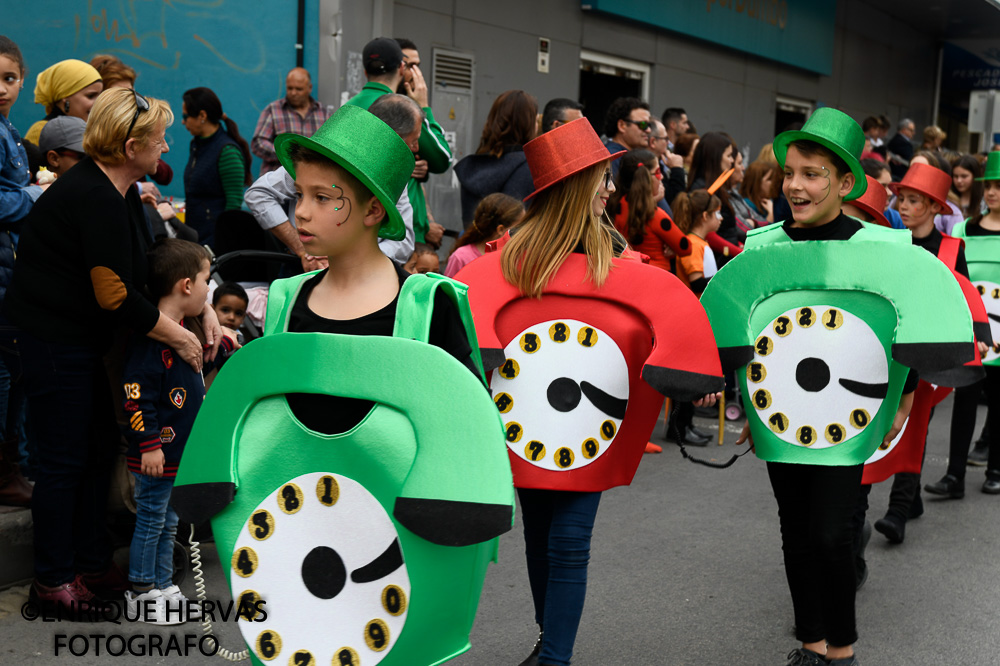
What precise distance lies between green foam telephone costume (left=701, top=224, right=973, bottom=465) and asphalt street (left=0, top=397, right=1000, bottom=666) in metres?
1.02

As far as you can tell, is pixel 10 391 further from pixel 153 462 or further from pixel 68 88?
pixel 68 88

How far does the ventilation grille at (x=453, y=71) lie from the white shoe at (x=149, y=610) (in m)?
7.87

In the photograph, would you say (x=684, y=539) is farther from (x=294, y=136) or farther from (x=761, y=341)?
(x=294, y=136)

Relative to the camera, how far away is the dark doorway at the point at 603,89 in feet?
47.8

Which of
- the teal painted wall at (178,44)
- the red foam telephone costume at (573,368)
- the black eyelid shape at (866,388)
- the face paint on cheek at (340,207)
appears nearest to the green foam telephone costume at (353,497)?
the face paint on cheek at (340,207)

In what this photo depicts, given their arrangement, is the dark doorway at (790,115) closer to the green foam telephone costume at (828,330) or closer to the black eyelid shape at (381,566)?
the green foam telephone costume at (828,330)

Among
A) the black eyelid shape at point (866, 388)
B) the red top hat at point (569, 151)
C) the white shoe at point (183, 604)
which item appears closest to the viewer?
the red top hat at point (569, 151)

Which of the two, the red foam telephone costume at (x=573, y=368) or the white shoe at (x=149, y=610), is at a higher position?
the red foam telephone costume at (x=573, y=368)

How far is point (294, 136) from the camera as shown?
8.28 feet

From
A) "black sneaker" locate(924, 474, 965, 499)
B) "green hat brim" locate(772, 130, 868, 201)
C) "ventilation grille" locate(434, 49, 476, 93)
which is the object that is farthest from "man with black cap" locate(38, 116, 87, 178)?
"ventilation grille" locate(434, 49, 476, 93)

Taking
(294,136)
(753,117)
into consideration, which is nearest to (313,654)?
(294,136)

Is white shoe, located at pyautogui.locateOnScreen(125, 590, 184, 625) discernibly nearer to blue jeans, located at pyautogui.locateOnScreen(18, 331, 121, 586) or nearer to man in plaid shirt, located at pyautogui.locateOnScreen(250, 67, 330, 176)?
blue jeans, located at pyautogui.locateOnScreen(18, 331, 121, 586)

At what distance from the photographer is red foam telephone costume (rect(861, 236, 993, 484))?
432cm

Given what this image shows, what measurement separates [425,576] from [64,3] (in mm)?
7175
